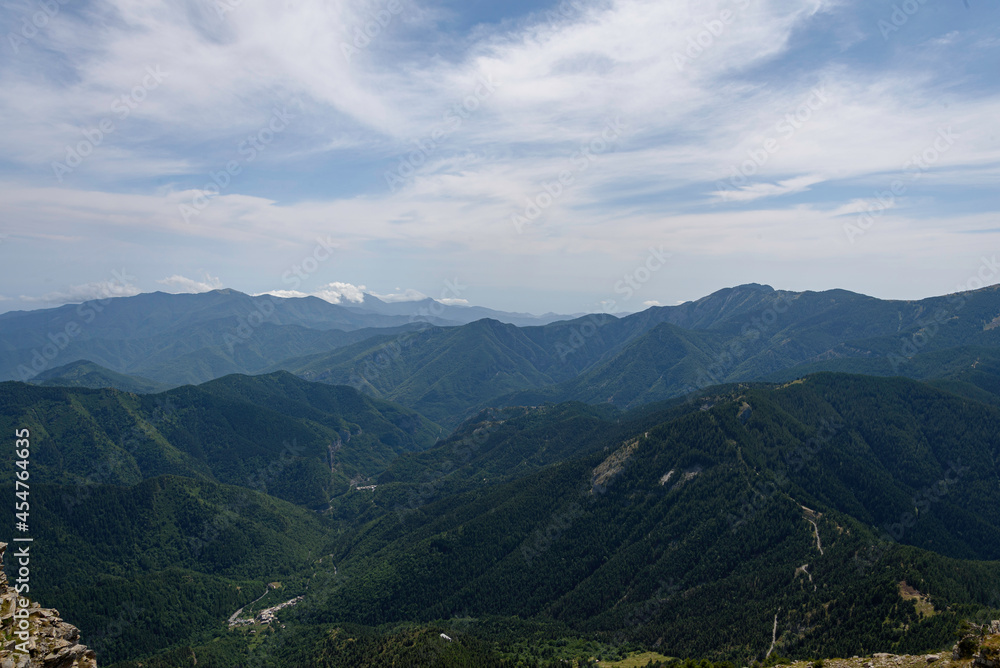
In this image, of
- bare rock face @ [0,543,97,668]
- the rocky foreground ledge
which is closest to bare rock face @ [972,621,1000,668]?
the rocky foreground ledge

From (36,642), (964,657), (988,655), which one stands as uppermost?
(36,642)

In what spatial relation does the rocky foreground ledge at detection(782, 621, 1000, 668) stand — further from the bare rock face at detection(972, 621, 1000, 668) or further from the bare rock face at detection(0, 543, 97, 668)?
the bare rock face at detection(0, 543, 97, 668)

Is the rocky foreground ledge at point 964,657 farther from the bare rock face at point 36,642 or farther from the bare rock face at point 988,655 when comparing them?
the bare rock face at point 36,642

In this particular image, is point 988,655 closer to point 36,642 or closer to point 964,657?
point 964,657

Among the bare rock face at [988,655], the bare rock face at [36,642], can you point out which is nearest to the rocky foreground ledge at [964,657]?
the bare rock face at [988,655]

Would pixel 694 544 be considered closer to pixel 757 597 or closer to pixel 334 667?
pixel 757 597

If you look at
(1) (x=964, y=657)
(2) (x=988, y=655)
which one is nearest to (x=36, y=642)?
(2) (x=988, y=655)

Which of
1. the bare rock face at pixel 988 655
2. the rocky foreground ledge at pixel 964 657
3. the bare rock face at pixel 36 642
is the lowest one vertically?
the rocky foreground ledge at pixel 964 657

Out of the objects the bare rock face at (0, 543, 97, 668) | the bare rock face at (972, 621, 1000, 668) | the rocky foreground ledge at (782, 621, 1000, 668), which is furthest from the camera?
the rocky foreground ledge at (782, 621, 1000, 668)
